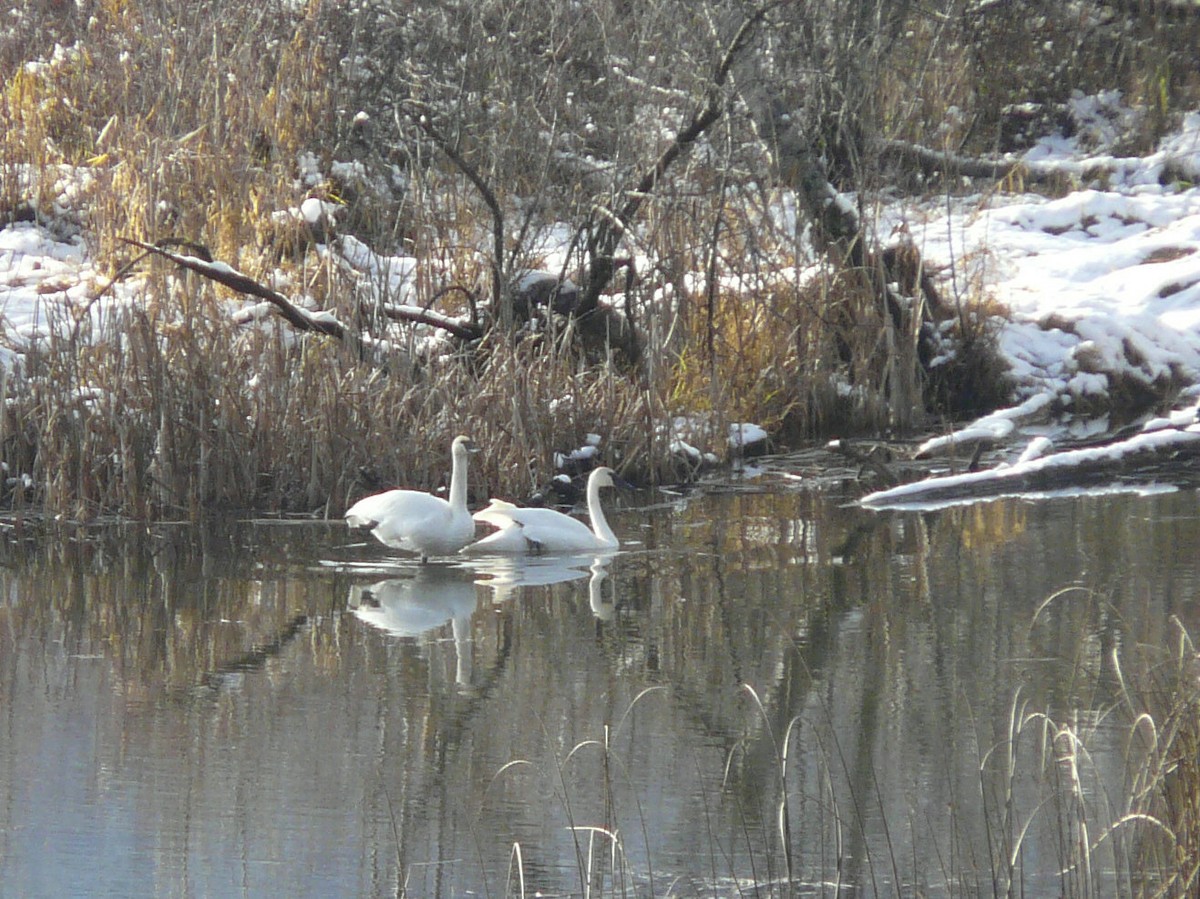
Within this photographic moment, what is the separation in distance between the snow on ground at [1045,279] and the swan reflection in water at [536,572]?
2.22m

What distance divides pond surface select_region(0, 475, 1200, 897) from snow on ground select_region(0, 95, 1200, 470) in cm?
222

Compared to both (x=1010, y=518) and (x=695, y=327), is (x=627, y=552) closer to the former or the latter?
(x=1010, y=518)

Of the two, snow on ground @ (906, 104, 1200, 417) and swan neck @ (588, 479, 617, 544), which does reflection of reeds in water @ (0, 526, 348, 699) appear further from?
snow on ground @ (906, 104, 1200, 417)

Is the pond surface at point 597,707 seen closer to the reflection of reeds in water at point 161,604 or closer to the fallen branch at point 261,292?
the reflection of reeds in water at point 161,604

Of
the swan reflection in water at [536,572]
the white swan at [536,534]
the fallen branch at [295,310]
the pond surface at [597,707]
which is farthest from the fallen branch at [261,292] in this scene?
the swan reflection in water at [536,572]

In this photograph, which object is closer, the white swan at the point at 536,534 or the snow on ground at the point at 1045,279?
the white swan at the point at 536,534

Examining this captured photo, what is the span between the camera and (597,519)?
327 inches

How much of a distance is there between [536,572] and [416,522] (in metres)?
0.58

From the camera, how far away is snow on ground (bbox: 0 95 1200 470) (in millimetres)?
11305

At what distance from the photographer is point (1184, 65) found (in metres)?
18.2

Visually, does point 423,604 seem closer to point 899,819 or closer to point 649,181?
point 899,819

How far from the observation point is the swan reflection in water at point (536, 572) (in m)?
7.21

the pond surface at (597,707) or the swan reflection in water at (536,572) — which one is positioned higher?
the swan reflection in water at (536,572)

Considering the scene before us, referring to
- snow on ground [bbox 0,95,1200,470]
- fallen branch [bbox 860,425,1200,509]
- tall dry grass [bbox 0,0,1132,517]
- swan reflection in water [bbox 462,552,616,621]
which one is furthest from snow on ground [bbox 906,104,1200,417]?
swan reflection in water [bbox 462,552,616,621]
